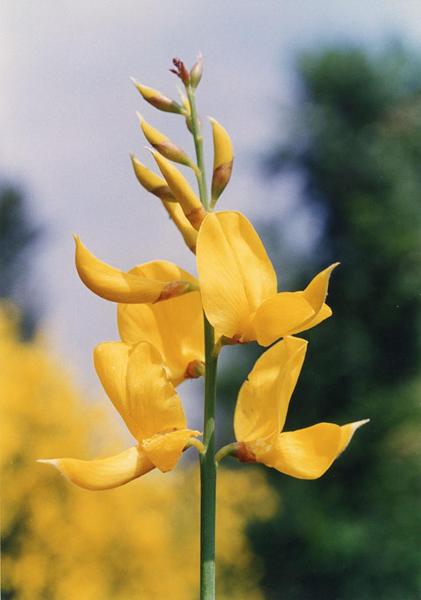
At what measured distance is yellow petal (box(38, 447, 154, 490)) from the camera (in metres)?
0.61

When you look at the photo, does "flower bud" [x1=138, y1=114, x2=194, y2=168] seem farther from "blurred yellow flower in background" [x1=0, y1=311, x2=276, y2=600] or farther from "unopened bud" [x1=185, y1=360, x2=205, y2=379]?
"blurred yellow flower in background" [x1=0, y1=311, x2=276, y2=600]

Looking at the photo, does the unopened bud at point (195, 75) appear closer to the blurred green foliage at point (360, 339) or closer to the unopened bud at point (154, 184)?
the unopened bud at point (154, 184)

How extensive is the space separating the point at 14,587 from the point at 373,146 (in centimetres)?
509

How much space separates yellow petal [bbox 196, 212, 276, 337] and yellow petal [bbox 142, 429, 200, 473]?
0.07 m

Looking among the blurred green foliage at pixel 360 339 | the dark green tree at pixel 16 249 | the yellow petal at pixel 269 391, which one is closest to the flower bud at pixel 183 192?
the yellow petal at pixel 269 391

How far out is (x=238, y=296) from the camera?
2.07ft

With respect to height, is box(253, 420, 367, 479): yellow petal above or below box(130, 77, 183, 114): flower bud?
below

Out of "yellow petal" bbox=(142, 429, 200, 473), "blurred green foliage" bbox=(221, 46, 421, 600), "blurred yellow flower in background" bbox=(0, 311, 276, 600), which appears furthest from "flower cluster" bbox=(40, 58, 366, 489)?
"blurred green foliage" bbox=(221, 46, 421, 600)

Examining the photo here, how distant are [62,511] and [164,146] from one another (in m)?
3.26

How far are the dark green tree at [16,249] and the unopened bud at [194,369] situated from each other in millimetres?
7617

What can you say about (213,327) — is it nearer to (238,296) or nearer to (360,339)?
(238,296)

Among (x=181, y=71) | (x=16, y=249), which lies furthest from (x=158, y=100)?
(x=16, y=249)

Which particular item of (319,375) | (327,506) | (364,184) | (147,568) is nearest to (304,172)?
(364,184)

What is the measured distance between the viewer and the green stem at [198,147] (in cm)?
65
